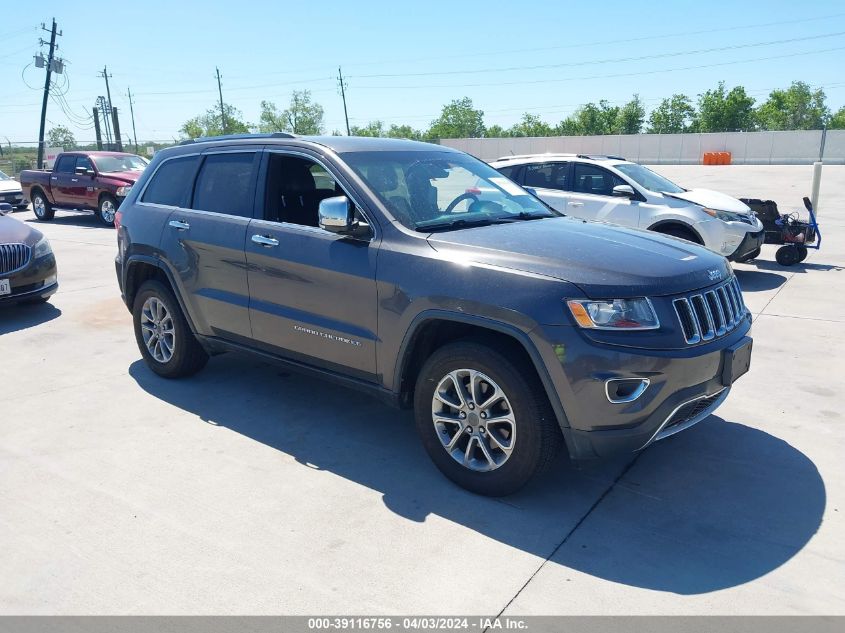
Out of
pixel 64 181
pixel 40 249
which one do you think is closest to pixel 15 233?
pixel 40 249

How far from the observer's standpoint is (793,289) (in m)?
8.94

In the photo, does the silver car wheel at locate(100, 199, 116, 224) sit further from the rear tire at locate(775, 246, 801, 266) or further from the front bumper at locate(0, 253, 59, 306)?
the rear tire at locate(775, 246, 801, 266)

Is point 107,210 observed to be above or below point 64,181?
below

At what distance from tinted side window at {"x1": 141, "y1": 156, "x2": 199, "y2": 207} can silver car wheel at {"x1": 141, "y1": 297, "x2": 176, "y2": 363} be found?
2.60ft

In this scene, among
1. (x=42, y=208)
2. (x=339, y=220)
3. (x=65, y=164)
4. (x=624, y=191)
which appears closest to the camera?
(x=339, y=220)

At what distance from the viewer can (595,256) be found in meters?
3.61

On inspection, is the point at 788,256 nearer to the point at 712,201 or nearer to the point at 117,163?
the point at 712,201

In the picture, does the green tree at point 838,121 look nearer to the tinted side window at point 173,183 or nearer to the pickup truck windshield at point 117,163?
the pickup truck windshield at point 117,163

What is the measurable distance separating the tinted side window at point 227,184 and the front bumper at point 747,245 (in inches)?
272

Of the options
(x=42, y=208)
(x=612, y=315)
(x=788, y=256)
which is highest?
(x=612, y=315)

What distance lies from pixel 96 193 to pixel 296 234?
14976 mm

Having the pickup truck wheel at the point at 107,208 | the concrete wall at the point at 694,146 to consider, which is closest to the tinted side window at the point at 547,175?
the pickup truck wheel at the point at 107,208

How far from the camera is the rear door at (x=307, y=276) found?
4086 millimetres

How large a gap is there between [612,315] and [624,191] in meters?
6.39
